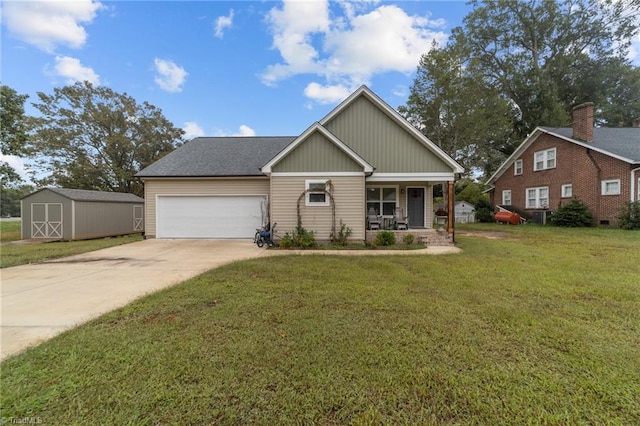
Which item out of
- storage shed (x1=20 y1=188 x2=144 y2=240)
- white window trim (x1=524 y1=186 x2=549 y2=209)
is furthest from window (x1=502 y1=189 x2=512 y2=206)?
storage shed (x1=20 y1=188 x2=144 y2=240)

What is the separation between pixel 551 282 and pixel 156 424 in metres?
6.61

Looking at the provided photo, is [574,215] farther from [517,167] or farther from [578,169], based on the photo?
[517,167]

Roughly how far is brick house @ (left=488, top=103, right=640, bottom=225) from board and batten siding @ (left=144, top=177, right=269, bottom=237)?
18508 mm

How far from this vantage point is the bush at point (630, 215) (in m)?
13.3

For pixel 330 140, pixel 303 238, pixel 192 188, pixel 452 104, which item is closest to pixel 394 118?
pixel 330 140

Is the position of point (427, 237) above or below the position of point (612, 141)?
below

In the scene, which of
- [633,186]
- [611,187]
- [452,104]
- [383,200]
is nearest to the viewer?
[383,200]

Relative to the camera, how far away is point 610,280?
5324 millimetres

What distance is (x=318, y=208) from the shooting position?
1023 centimetres

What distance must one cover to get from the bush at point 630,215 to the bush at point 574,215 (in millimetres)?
1672

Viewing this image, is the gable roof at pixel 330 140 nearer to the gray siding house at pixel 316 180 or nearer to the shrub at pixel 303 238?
the gray siding house at pixel 316 180

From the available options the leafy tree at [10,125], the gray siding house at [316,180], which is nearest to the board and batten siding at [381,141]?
the gray siding house at [316,180]

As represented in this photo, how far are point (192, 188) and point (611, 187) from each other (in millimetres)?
22178


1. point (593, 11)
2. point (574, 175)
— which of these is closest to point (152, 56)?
point (574, 175)
